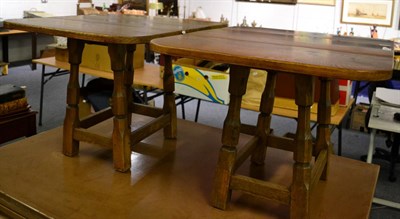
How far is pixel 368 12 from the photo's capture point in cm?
584

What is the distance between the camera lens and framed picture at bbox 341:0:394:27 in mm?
5730

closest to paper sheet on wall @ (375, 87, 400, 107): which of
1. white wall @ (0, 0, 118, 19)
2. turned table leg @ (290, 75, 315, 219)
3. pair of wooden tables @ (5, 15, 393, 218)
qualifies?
pair of wooden tables @ (5, 15, 393, 218)

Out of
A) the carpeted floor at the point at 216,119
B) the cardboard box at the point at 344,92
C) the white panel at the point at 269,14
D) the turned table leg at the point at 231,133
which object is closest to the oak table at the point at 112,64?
the turned table leg at the point at 231,133

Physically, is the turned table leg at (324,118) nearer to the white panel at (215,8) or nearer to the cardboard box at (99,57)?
the cardboard box at (99,57)

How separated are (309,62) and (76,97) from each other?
34.1 inches

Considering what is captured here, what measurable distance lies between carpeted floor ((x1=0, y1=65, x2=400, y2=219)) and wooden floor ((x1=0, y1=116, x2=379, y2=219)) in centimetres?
153

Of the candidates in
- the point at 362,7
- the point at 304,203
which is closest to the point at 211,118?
the point at 362,7

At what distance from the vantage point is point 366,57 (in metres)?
1.01

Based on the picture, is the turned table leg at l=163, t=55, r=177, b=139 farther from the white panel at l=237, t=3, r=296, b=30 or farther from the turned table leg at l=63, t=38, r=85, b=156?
the white panel at l=237, t=3, r=296, b=30

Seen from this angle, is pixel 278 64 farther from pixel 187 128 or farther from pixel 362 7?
pixel 362 7

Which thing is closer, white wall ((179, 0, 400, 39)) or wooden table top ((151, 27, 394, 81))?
wooden table top ((151, 27, 394, 81))

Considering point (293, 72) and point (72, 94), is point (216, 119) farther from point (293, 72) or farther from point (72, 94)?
point (293, 72)

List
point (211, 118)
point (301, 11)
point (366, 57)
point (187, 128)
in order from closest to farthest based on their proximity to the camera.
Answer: point (366, 57) → point (187, 128) → point (211, 118) → point (301, 11)

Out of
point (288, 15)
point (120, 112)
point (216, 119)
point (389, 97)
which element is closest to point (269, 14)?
point (288, 15)
